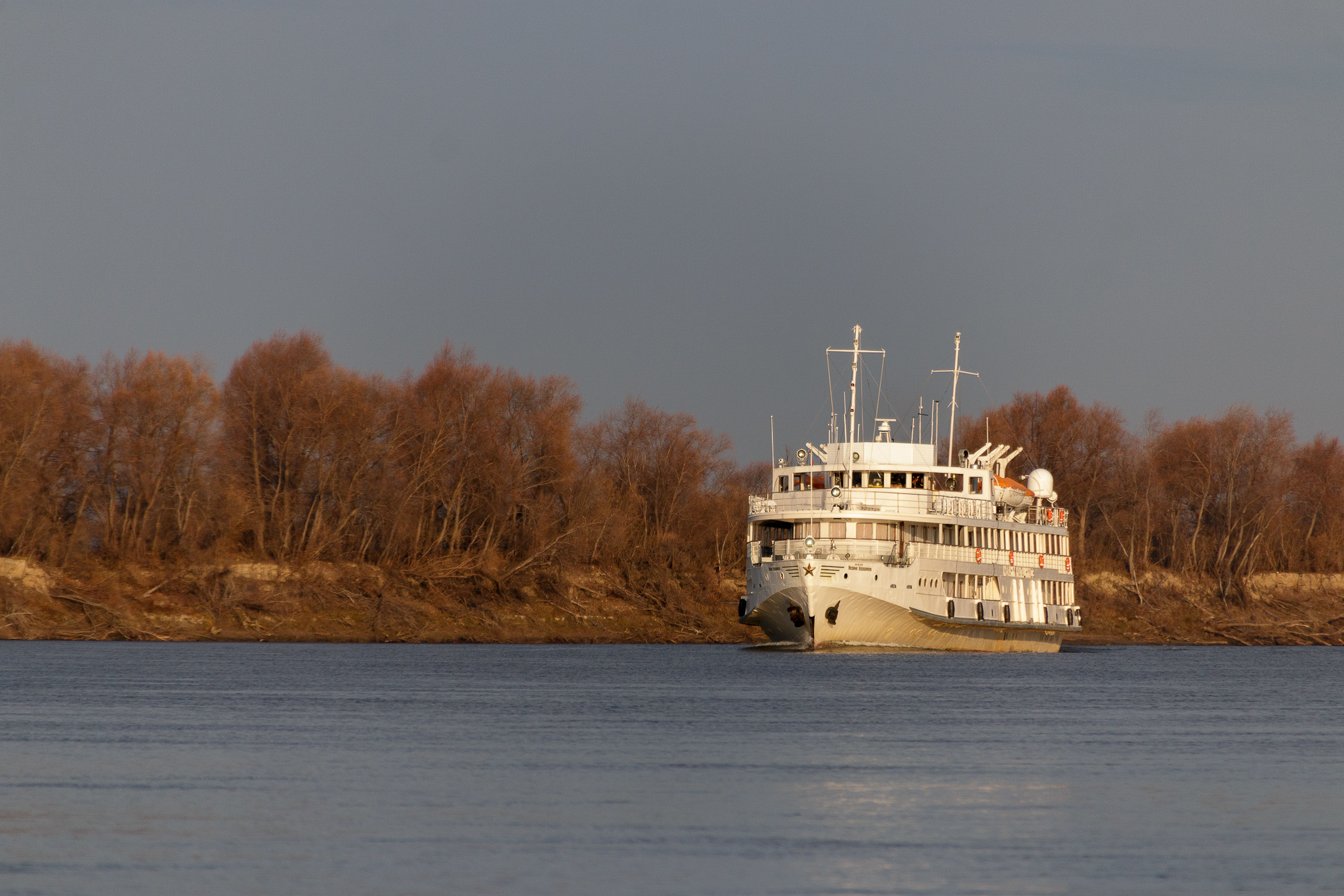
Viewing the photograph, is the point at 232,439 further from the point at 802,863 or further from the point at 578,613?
the point at 802,863

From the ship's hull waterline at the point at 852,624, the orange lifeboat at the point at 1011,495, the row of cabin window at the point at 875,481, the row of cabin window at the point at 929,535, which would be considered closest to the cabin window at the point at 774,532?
the row of cabin window at the point at 929,535

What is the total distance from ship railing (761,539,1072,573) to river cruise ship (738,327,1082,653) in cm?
6

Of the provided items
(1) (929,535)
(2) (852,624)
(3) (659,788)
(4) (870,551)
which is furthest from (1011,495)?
(3) (659,788)

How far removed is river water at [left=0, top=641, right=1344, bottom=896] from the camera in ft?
76.4

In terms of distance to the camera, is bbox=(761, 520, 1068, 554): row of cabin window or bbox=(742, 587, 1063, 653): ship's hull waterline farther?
bbox=(761, 520, 1068, 554): row of cabin window

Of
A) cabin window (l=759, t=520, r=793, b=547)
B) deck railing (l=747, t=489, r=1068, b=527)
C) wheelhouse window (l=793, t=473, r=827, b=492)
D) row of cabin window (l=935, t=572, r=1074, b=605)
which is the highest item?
wheelhouse window (l=793, t=473, r=827, b=492)

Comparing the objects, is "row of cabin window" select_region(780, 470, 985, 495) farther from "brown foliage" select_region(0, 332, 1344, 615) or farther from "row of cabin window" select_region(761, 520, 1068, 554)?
"brown foliage" select_region(0, 332, 1344, 615)

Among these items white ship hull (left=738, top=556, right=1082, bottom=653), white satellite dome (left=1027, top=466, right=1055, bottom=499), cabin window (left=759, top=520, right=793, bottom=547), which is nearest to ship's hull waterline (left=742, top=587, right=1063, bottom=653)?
white ship hull (left=738, top=556, right=1082, bottom=653)

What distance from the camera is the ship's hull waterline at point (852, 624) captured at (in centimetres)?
7475

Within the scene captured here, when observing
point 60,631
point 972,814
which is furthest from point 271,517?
point 972,814

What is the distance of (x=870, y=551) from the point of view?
74625 millimetres

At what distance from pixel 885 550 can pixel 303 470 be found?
48619mm

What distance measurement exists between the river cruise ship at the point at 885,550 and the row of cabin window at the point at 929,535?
67 mm

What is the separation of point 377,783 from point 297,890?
10701 mm
